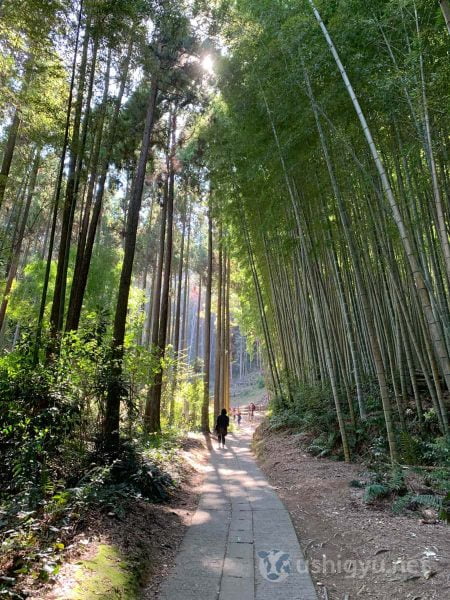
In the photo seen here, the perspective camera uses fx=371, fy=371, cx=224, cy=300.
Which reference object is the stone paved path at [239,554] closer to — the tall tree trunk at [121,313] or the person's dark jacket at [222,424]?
the tall tree trunk at [121,313]

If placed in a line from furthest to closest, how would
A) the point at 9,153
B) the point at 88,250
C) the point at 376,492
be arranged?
1. the point at 9,153
2. the point at 88,250
3. the point at 376,492

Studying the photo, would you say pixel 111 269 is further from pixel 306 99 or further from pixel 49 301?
pixel 306 99

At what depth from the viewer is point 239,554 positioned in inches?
106

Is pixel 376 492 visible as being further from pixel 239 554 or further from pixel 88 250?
pixel 88 250

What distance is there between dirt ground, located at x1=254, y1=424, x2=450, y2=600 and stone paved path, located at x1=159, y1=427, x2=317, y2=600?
0.44 feet

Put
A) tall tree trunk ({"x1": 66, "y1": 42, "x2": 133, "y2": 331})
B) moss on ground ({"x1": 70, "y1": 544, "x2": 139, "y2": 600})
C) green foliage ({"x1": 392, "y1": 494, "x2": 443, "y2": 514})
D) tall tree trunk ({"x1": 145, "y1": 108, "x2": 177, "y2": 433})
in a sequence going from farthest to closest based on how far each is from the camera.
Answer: tall tree trunk ({"x1": 145, "y1": 108, "x2": 177, "y2": 433}) → tall tree trunk ({"x1": 66, "y1": 42, "x2": 133, "y2": 331}) → green foliage ({"x1": 392, "y1": 494, "x2": 443, "y2": 514}) → moss on ground ({"x1": 70, "y1": 544, "x2": 139, "y2": 600})

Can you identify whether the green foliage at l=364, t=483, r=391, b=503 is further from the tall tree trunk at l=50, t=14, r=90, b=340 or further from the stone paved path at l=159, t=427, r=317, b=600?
the tall tree trunk at l=50, t=14, r=90, b=340

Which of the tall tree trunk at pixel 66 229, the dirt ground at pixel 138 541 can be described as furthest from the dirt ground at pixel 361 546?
the tall tree trunk at pixel 66 229

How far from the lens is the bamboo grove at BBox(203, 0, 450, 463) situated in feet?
12.8

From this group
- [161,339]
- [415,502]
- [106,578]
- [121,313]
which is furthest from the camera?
[161,339]

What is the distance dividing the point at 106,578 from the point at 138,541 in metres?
0.71

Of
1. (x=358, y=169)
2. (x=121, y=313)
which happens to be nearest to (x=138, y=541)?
(x=121, y=313)

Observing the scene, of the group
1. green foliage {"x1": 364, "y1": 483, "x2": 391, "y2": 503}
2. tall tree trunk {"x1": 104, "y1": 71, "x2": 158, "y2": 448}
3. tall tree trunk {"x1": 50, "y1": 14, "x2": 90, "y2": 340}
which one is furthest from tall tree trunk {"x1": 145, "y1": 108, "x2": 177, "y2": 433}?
green foliage {"x1": 364, "y1": 483, "x2": 391, "y2": 503}

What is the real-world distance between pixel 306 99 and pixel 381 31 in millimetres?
1183
